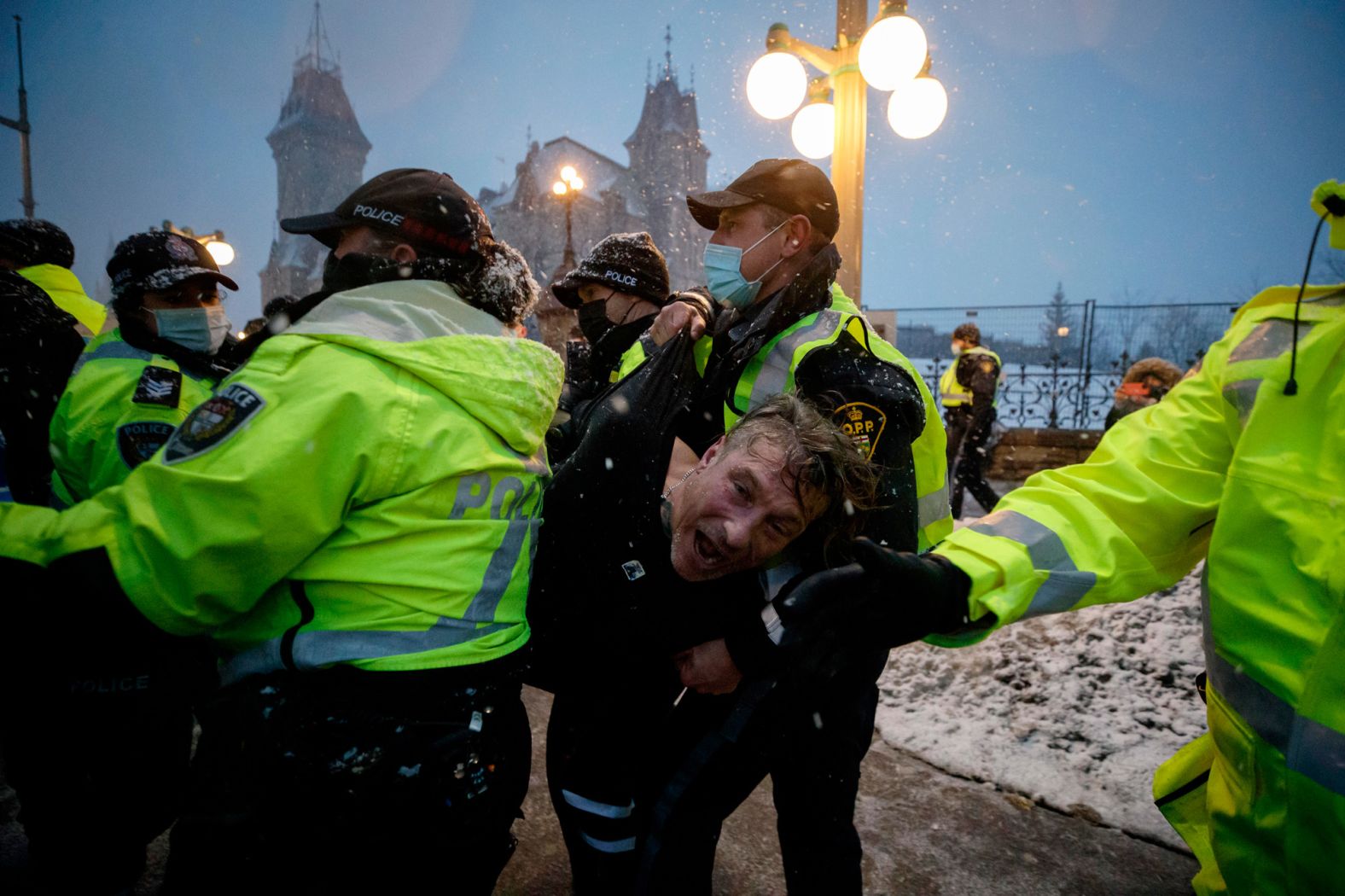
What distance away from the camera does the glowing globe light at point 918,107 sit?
4461mm

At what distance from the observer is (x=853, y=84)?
14.1ft

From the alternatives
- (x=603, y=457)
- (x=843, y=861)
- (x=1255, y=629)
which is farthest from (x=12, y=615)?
(x=1255, y=629)

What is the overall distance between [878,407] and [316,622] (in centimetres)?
144

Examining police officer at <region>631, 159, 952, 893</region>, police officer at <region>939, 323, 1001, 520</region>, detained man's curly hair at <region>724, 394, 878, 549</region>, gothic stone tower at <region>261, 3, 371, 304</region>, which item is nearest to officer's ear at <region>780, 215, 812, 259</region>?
police officer at <region>631, 159, 952, 893</region>

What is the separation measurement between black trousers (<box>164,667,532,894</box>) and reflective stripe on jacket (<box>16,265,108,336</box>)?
269cm

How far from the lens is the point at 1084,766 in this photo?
296cm

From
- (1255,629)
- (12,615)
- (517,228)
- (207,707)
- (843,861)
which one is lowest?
(843,861)

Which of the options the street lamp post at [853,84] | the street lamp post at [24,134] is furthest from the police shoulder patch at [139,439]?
the street lamp post at [24,134]

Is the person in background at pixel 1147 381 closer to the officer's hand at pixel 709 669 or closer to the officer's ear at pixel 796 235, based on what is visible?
the officer's ear at pixel 796 235

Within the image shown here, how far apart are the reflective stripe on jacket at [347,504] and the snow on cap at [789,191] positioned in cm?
108

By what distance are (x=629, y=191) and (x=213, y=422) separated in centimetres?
6080

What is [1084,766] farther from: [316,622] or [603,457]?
[316,622]

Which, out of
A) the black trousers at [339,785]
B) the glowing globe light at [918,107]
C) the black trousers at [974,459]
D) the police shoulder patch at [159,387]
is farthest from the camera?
the black trousers at [974,459]

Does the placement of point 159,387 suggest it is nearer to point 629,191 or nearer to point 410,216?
point 410,216
